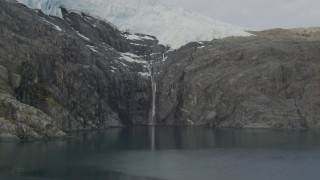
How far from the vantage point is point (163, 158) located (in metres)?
118

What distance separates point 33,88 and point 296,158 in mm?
89903

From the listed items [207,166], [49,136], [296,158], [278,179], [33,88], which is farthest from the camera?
[33,88]

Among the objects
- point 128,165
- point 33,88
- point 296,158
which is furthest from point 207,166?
point 33,88

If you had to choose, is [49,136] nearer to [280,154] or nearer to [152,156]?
[152,156]

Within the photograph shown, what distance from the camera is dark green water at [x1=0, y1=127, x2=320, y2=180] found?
94.7 m

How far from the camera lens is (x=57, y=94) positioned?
186500mm

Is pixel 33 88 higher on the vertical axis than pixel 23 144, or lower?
higher

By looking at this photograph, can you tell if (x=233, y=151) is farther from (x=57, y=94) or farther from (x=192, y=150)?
(x=57, y=94)

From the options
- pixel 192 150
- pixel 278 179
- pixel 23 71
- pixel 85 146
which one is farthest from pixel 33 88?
pixel 278 179

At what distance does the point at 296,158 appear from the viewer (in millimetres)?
117875

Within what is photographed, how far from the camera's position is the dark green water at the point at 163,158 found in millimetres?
94688

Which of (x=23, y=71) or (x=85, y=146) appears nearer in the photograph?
(x=85, y=146)

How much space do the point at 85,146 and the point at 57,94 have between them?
5413 cm

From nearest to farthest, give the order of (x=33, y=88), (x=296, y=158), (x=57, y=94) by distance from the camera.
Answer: (x=296, y=158) → (x=33, y=88) → (x=57, y=94)
